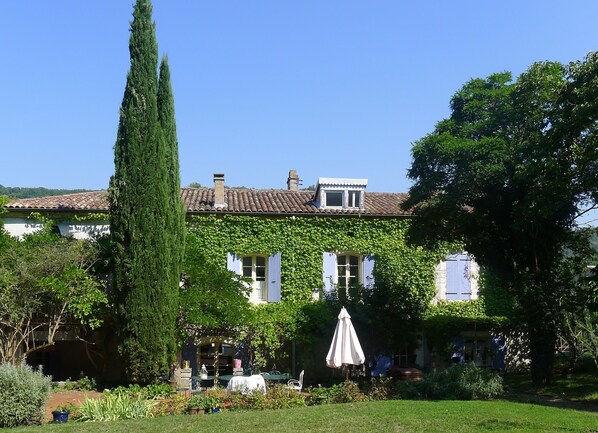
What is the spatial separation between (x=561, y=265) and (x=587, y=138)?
5.16m

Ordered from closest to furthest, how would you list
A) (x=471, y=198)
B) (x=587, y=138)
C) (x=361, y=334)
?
(x=587, y=138) < (x=471, y=198) < (x=361, y=334)

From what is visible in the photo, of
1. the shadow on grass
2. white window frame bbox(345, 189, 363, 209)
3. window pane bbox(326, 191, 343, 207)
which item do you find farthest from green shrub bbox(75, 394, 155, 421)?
white window frame bbox(345, 189, 363, 209)

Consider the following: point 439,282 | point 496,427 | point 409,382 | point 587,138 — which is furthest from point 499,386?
point 439,282

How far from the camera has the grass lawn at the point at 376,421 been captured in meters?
11.8

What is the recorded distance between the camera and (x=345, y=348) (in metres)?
17.3

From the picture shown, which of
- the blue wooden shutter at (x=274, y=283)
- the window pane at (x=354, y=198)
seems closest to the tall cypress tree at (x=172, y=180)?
the blue wooden shutter at (x=274, y=283)

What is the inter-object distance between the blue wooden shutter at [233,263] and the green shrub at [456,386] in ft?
28.1

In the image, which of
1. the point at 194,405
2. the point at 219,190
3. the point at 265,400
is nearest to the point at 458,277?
the point at 219,190

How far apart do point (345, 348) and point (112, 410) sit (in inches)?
245

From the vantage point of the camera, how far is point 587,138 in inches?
578

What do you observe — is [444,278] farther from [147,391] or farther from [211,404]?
[211,404]

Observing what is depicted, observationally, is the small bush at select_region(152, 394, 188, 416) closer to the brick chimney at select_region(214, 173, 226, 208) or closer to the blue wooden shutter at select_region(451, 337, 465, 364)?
the brick chimney at select_region(214, 173, 226, 208)

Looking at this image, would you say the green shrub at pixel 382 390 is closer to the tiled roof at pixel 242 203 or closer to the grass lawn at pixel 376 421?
the grass lawn at pixel 376 421

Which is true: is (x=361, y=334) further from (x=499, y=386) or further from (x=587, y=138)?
(x=587, y=138)
